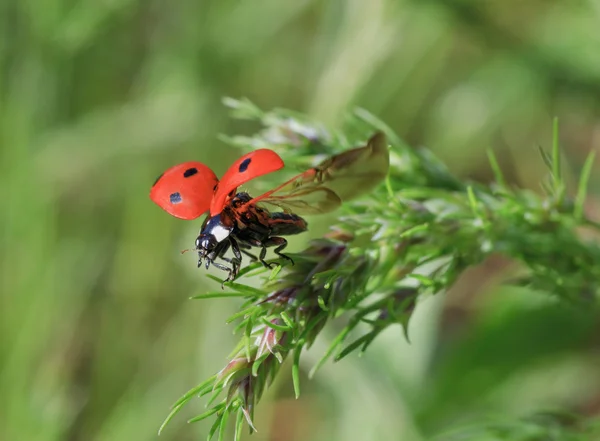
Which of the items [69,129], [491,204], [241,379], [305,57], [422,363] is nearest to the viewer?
[241,379]

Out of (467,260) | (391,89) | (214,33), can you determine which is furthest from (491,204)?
(214,33)

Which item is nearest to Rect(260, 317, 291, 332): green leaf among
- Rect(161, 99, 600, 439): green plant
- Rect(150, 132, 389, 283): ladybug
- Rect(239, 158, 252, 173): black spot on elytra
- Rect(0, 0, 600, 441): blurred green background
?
Rect(161, 99, 600, 439): green plant

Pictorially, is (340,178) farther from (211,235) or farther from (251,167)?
(211,235)

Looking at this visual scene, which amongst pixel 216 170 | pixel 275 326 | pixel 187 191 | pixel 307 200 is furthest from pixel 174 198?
pixel 216 170

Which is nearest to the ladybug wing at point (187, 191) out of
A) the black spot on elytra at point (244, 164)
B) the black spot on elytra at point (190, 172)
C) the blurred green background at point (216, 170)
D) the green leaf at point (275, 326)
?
the black spot on elytra at point (190, 172)

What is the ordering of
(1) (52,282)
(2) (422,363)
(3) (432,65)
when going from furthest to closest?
1. (3) (432,65)
2. (1) (52,282)
3. (2) (422,363)

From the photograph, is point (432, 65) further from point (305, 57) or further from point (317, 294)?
point (317, 294)
